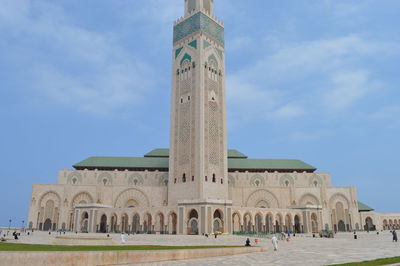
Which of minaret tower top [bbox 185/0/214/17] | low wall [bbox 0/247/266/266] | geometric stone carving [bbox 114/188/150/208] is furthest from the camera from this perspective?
geometric stone carving [bbox 114/188/150/208]

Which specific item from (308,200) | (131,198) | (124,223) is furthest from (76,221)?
(308,200)

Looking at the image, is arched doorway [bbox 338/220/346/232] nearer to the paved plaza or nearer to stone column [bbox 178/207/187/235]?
stone column [bbox 178/207/187/235]

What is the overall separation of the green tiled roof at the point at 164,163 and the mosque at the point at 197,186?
17 centimetres

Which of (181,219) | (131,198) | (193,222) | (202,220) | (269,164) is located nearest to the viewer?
(202,220)

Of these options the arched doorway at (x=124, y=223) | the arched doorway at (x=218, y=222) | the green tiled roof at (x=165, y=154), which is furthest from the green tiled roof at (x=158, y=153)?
the arched doorway at (x=218, y=222)

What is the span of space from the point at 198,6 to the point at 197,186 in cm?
2687

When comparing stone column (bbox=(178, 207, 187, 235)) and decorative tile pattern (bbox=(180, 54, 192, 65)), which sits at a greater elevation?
decorative tile pattern (bbox=(180, 54, 192, 65))

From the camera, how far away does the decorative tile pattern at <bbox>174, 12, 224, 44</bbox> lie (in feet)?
159

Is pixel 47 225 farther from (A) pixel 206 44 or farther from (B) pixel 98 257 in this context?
(B) pixel 98 257

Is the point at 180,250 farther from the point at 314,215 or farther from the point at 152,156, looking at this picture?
the point at 152,156

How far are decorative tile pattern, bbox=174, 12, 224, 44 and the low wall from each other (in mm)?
39906

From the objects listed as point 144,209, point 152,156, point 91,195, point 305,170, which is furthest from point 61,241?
point 305,170

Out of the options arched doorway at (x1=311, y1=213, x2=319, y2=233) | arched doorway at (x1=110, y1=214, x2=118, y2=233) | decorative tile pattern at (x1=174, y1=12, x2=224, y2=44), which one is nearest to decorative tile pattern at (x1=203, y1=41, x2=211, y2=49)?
decorative tile pattern at (x1=174, y1=12, x2=224, y2=44)

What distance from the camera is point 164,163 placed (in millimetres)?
56688
